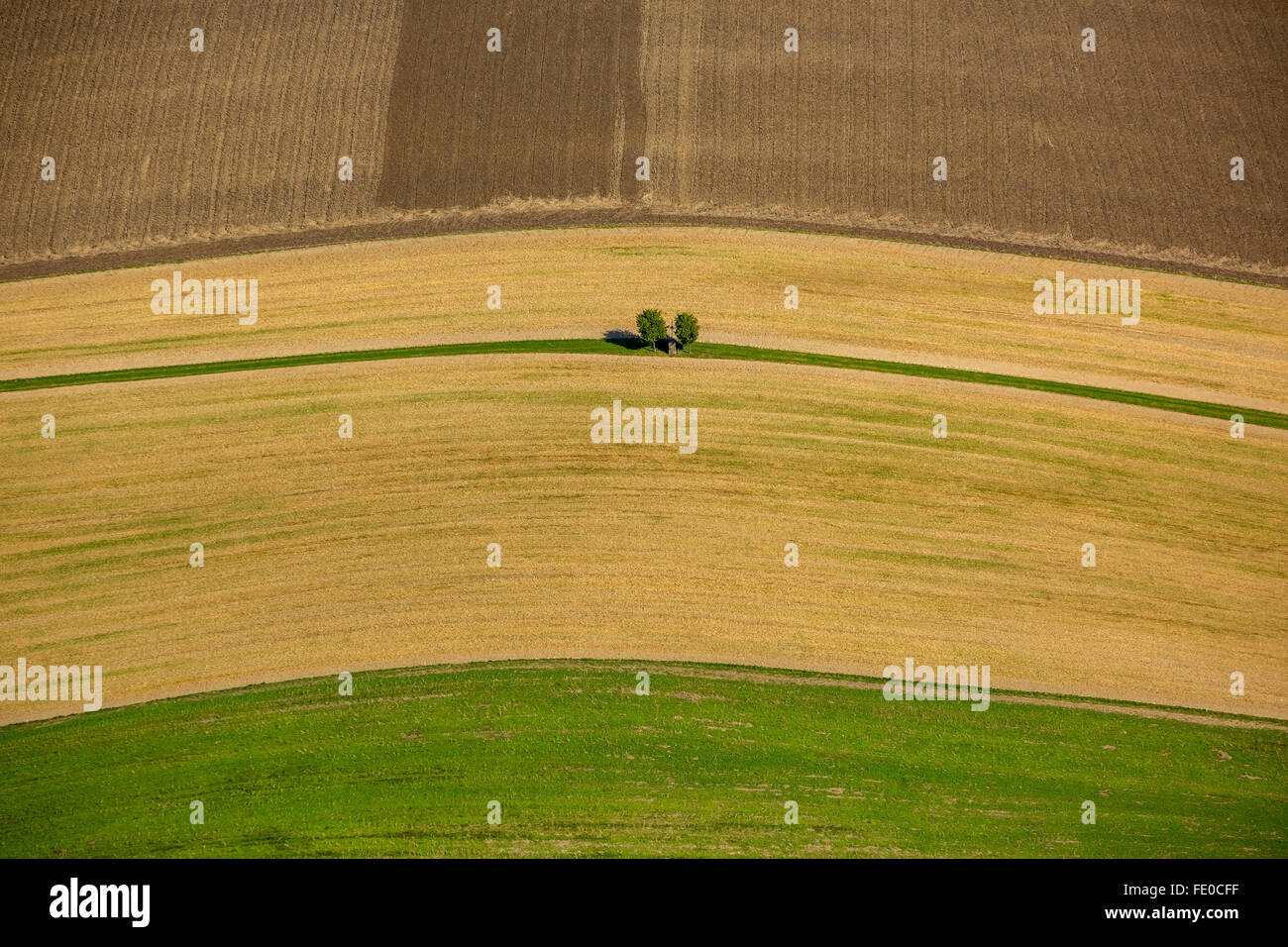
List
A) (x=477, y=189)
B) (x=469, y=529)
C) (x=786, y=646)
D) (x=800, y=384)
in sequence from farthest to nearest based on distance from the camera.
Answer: (x=477, y=189), (x=800, y=384), (x=469, y=529), (x=786, y=646)

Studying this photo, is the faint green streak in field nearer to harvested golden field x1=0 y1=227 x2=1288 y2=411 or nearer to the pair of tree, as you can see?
the pair of tree

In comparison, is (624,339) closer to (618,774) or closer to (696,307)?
(696,307)

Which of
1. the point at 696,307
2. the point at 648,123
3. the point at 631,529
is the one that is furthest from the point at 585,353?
the point at 648,123

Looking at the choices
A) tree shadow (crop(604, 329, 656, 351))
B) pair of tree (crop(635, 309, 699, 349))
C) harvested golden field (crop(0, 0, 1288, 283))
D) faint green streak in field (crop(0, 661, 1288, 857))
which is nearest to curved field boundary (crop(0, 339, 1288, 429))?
tree shadow (crop(604, 329, 656, 351))

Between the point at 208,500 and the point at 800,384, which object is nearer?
the point at 208,500

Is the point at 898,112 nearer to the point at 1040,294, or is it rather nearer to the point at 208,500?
the point at 1040,294
